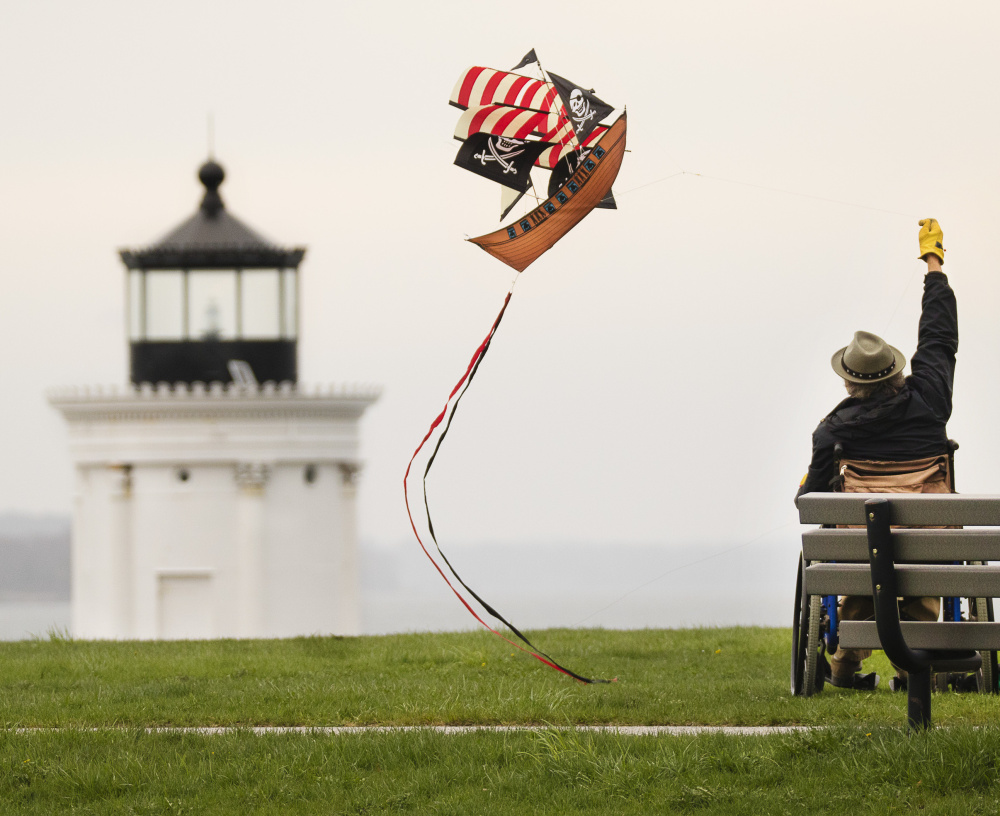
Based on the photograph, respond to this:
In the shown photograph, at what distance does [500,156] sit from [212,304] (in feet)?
60.8

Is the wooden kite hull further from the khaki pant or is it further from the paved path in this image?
the paved path

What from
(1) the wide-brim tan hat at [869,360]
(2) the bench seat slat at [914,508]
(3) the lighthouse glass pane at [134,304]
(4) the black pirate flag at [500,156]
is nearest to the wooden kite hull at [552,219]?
(4) the black pirate flag at [500,156]

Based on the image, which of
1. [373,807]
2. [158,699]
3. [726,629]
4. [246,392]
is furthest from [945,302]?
[246,392]

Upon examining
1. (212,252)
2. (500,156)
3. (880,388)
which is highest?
(212,252)

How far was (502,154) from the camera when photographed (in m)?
10.2

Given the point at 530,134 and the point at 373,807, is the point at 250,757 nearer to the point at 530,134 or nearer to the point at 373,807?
the point at 373,807

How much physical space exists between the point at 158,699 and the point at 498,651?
3155 millimetres

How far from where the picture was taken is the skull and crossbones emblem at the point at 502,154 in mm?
10219

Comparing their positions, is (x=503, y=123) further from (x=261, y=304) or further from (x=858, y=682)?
(x=261, y=304)

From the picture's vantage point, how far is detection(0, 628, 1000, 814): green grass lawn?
19.4 ft

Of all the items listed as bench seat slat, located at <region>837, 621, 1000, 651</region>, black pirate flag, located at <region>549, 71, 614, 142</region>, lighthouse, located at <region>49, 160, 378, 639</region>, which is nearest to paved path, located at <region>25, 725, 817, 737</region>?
bench seat slat, located at <region>837, 621, 1000, 651</region>

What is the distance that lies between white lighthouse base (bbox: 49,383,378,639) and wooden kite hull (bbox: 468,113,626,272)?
57.8ft

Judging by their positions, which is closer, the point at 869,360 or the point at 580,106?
the point at 869,360

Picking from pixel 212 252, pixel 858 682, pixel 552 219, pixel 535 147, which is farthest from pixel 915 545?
pixel 212 252
